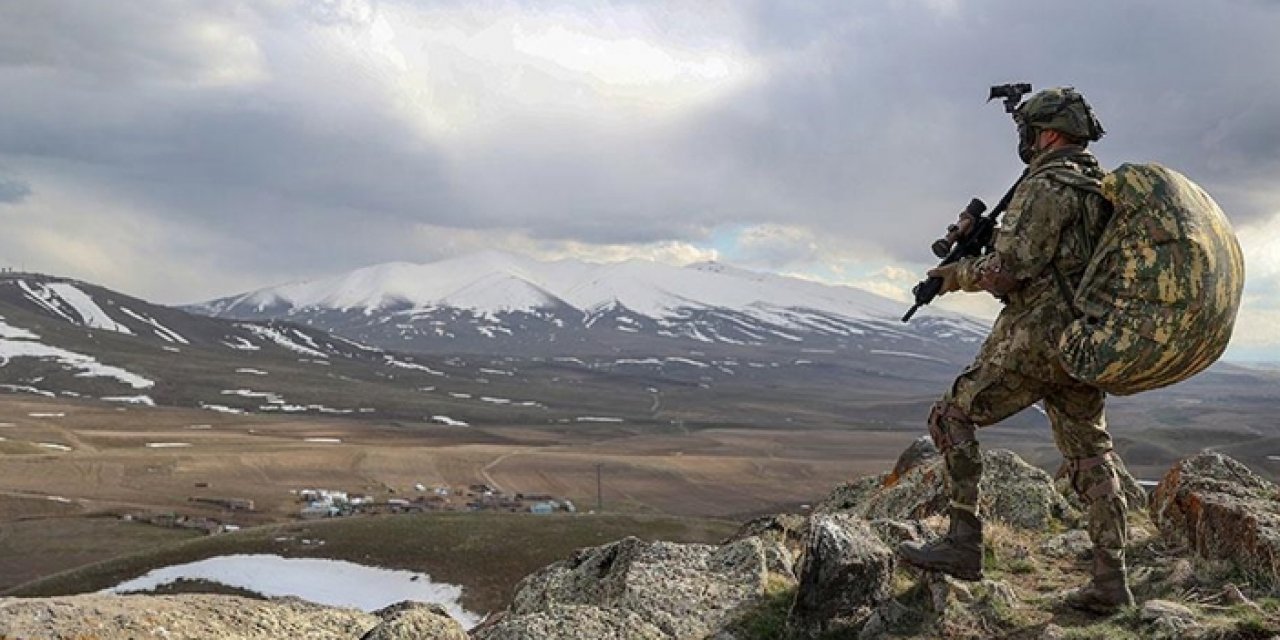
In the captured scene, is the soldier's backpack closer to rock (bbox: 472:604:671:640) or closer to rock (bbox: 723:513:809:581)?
rock (bbox: 723:513:809:581)

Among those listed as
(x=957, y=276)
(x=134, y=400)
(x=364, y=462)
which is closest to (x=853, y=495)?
(x=957, y=276)

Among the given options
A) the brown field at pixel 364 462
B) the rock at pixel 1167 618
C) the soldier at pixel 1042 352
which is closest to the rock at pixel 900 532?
the soldier at pixel 1042 352

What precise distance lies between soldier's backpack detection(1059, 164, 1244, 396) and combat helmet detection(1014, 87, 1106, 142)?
798 millimetres

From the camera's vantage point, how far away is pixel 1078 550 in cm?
1001

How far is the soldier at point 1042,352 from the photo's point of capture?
695 centimetres

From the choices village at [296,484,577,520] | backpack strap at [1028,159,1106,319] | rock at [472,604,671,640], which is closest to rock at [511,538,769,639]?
rock at [472,604,671,640]

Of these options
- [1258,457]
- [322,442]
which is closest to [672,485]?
[322,442]

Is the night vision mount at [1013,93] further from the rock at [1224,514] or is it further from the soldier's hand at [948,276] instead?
the rock at [1224,514]

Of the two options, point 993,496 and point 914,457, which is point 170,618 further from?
point 914,457

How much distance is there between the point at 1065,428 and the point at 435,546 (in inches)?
1975

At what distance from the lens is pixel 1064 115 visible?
7.38 m

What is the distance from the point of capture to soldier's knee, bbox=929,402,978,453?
767 centimetres

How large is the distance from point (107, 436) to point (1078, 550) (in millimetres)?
157021

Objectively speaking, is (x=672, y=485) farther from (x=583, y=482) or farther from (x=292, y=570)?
(x=292, y=570)
